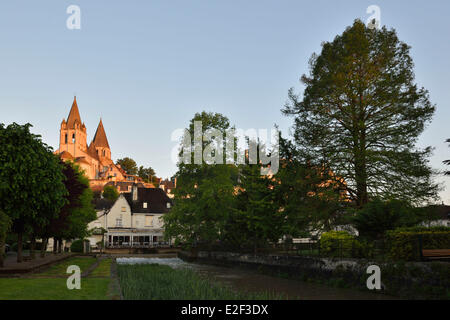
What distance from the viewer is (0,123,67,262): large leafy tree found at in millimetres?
21266

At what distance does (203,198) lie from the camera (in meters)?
40.0

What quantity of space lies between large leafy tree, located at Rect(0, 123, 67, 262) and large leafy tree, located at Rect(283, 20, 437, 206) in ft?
56.1

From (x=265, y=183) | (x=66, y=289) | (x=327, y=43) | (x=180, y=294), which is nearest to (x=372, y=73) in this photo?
(x=327, y=43)

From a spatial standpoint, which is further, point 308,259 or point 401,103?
point 401,103

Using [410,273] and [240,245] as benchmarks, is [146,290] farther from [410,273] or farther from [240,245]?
[240,245]

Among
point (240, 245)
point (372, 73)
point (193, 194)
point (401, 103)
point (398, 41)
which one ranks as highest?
point (398, 41)

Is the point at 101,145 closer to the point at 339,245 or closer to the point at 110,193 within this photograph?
the point at 110,193

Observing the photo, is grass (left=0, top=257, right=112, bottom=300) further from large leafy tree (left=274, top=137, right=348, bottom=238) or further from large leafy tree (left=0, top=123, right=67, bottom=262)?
large leafy tree (left=274, top=137, right=348, bottom=238)

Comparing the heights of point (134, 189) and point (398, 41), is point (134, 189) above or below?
below

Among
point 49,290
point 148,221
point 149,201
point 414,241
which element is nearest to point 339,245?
point 414,241

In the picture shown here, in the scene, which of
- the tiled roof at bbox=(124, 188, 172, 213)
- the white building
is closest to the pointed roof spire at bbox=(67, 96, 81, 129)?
the white building

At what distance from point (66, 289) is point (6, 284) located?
3.15m

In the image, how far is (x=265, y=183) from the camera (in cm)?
3334

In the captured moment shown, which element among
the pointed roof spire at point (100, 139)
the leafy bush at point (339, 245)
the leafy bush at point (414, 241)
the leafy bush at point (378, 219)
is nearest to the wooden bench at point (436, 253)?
the leafy bush at point (414, 241)
